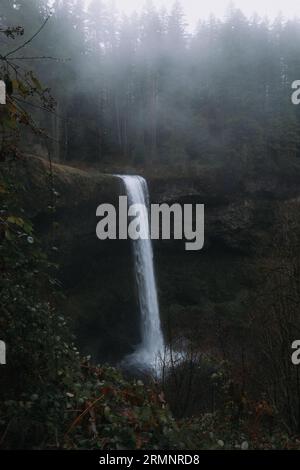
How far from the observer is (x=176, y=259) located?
23.3 m

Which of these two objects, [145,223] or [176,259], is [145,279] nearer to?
[145,223]

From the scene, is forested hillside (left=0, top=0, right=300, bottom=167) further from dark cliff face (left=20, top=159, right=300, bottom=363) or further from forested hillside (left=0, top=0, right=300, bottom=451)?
dark cliff face (left=20, top=159, right=300, bottom=363)

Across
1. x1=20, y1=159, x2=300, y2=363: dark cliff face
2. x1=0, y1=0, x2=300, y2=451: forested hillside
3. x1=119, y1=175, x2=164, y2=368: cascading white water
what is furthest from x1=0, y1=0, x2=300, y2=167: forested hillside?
x1=119, y1=175, x2=164, y2=368: cascading white water

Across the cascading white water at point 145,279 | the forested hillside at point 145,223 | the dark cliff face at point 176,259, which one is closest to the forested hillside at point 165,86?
the forested hillside at point 145,223

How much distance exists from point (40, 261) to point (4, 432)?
1.42m

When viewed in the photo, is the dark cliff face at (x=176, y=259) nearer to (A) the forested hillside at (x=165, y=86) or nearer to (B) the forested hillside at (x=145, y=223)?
(B) the forested hillside at (x=145, y=223)

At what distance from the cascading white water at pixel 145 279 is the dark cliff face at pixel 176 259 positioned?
49 centimetres

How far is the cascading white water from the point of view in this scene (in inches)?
800

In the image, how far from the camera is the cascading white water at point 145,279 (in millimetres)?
20312

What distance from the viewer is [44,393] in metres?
3.39

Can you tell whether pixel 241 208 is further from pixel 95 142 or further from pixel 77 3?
pixel 77 3

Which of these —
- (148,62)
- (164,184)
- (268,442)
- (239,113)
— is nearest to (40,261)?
(268,442)

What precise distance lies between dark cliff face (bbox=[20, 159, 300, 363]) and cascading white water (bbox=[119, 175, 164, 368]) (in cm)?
49

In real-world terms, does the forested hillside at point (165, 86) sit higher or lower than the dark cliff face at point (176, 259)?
higher
